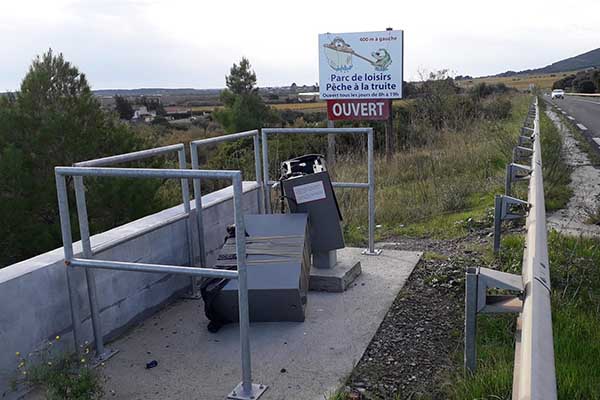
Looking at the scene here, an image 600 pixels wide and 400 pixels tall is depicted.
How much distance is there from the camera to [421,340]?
4121mm

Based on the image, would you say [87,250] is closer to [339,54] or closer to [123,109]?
[339,54]

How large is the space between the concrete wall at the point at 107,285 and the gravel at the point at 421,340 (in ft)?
5.74

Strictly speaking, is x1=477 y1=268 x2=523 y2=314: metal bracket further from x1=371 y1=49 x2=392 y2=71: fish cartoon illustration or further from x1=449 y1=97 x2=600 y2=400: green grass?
x1=371 y1=49 x2=392 y2=71: fish cartoon illustration

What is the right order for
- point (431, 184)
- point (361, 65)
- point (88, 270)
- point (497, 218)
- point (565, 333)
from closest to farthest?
point (565, 333) < point (88, 270) < point (497, 218) < point (431, 184) < point (361, 65)

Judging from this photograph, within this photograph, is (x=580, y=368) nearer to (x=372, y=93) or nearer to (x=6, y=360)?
(x=6, y=360)

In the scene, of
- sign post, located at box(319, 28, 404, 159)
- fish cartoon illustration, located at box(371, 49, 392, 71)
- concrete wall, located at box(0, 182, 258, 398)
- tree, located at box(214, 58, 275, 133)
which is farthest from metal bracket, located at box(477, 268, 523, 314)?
tree, located at box(214, 58, 275, 133)

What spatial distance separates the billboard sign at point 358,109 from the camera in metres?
12.3

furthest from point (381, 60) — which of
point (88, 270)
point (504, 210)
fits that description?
point (88, 270)

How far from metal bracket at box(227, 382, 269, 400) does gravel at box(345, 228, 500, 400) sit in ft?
1.63

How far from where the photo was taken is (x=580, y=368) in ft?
10.5

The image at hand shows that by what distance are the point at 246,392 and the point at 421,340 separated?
133cm

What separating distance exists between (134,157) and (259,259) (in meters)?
1.17

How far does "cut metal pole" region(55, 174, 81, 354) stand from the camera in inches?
147

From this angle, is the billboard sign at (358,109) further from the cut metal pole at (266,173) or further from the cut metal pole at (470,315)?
the cut metal pole at (470,315)
